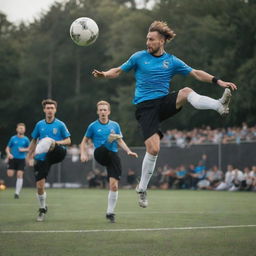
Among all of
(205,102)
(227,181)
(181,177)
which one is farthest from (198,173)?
(205,102)

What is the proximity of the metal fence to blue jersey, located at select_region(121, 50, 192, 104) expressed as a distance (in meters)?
17.9

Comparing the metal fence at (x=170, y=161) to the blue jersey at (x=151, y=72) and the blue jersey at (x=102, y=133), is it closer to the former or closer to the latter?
the blue jersey at (x=102, y=133)

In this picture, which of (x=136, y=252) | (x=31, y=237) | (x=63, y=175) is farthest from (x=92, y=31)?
(x=63, y=175)

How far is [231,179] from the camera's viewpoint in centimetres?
2855

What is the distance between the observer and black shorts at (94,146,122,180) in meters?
13.4

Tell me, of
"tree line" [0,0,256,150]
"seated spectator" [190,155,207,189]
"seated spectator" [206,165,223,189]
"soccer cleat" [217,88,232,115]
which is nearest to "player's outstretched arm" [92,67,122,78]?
"soccer cleat" [217,88,232,115]

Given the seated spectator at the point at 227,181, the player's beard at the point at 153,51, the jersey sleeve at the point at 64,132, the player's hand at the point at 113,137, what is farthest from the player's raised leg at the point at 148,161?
the seated spectator at the point at 227,181

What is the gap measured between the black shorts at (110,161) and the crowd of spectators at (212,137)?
15.5 meters

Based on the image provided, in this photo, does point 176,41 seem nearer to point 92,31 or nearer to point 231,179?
point 231,179

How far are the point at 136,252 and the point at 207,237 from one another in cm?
166

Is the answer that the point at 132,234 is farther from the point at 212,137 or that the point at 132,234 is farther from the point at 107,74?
the point at 212,137

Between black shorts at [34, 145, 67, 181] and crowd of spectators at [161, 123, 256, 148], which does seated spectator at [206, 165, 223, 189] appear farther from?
black shorts at [34, 145, 67, 181]

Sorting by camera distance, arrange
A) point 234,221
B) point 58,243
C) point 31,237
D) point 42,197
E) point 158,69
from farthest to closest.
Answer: point 42,197, point 234,221, point 158,69, point 31,237, point 58,243

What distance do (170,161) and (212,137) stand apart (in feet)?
8.30
